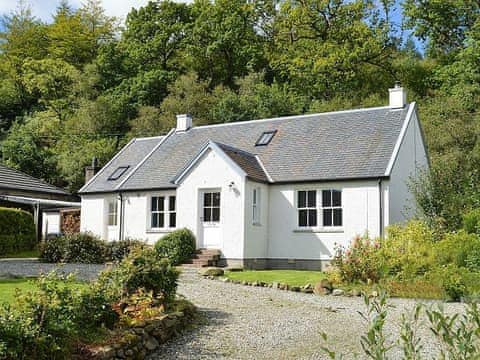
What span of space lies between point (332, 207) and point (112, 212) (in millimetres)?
11144

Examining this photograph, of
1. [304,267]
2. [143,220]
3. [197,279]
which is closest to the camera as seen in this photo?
[197,279]

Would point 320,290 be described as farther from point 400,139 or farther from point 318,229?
point 400,139

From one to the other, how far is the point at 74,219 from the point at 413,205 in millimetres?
18579

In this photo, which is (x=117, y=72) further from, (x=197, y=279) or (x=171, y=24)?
(x=197, y=279)

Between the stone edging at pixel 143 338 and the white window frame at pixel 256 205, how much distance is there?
1237 cm

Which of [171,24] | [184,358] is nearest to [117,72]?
[171,24]

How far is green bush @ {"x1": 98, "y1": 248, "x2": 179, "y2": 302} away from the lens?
1055 centimetres

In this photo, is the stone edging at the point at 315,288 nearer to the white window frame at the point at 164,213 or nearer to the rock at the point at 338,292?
the rock at the point at 338,292

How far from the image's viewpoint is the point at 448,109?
1389 inches

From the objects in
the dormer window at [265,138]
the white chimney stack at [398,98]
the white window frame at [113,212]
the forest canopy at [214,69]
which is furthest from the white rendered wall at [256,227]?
the forest canopy at [214,69]

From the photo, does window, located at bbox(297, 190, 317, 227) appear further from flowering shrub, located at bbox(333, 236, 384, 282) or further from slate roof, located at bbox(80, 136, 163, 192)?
slate roof, located at bbox(80, 136, 163, 192)

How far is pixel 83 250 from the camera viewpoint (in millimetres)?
24016

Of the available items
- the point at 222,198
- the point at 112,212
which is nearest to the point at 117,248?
the point at 112,212

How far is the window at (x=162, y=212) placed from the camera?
2542 centimetres
